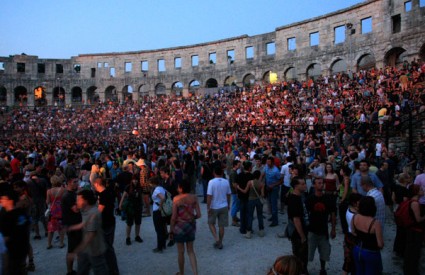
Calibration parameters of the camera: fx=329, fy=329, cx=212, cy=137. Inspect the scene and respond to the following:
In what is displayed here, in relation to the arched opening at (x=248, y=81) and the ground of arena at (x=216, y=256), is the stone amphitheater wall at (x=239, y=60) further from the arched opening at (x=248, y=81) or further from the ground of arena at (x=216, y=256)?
the ground of arena at (x=216, y=256)

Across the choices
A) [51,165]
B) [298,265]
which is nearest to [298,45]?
[51,165]

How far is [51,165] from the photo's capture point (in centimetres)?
1248

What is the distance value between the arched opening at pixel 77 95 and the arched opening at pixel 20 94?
6.29 metres

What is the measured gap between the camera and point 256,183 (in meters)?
7.93

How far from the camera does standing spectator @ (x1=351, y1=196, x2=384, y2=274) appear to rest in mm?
4344

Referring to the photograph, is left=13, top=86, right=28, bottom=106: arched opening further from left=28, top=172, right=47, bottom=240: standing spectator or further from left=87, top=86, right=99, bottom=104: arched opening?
left=28, top=172, right=47, bottom=240: standing spectator

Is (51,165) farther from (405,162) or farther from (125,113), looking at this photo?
(125,113)

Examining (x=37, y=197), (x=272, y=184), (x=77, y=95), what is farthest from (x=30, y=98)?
(x=272, y=184)

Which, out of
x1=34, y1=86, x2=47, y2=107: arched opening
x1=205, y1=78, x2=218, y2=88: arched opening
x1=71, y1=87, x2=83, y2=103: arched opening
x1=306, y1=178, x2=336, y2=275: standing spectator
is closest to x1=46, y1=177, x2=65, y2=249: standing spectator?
x1=306, y1=178, x2=336, y2=275: standing spectator

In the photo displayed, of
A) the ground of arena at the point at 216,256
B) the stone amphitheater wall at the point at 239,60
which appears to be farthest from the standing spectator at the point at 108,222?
the stone amphitheater wall at the point at 239,60

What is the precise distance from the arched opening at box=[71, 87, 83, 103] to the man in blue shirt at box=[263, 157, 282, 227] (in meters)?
45.8

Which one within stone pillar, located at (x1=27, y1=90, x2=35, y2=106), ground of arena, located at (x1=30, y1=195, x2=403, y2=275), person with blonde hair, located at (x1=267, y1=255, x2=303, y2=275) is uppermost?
stone pillar, located at (x1=27, y1=90, x2=35, y2=106)

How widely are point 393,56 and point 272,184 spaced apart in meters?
25.0

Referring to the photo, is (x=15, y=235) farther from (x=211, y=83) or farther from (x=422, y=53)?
(x=211, y=83)
